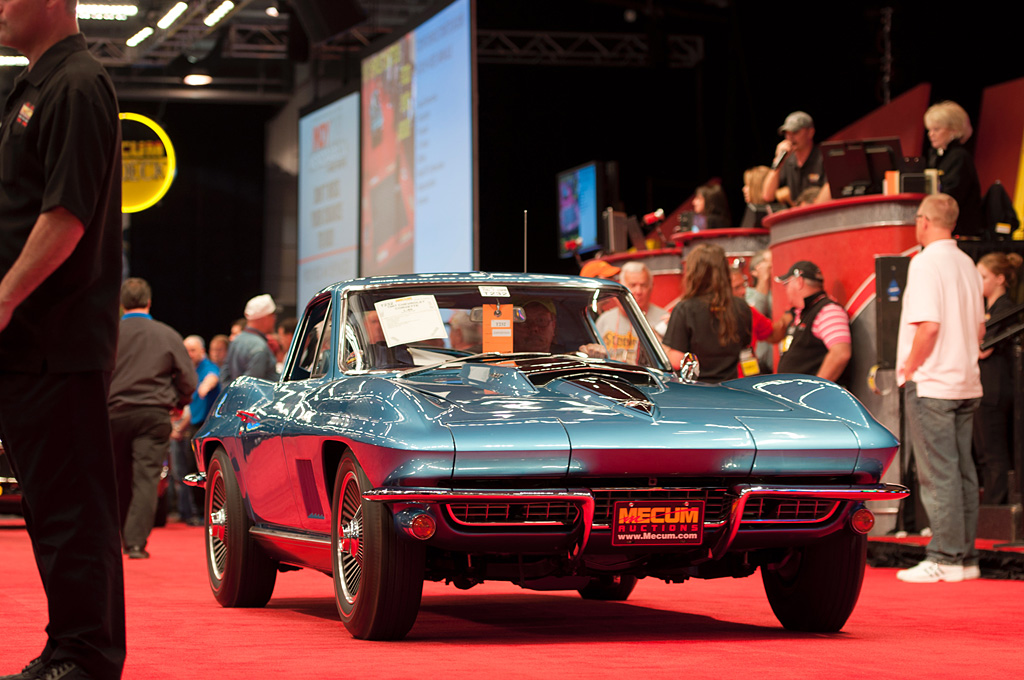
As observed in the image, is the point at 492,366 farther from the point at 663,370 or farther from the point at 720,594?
the point at 720,594

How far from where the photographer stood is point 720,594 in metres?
6.83

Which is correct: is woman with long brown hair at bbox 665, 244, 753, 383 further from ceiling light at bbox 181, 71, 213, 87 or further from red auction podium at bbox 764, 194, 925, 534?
ceiling light at bbox 181, 71, 213, 87

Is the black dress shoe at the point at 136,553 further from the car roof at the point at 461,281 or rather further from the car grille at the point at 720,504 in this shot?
the car grille at the point at 720,504

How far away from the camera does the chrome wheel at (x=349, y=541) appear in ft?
15.7

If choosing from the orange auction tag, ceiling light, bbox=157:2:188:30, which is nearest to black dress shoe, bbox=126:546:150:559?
the orange auction tag

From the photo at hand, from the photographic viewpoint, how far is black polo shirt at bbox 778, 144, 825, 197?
11.2 m

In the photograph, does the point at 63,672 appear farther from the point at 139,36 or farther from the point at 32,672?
the point at 139,36

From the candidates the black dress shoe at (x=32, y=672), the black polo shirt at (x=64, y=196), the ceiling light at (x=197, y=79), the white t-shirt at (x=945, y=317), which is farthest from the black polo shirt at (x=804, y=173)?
the ceiling light at (x=197, y=79)

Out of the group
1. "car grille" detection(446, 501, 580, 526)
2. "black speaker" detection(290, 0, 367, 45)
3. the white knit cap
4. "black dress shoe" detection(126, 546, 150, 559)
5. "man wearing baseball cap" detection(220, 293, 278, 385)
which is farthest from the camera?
"black speaker" detection(290, 0, 367, 45)

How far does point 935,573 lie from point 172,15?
49.1ft

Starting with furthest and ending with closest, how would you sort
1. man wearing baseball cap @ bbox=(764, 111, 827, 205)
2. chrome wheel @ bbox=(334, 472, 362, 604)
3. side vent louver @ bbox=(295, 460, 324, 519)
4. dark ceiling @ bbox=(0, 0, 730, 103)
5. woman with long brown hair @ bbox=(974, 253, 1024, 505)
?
dark ceiling @ bbox=(0, 0, 730, 103) < man wearing baseball cap @ bbox=(764, 111, 827, 205) < woman with long brown hair @ bbox=(974, 253, 1024, 505) < side vent louver @ bbox=(295, 460, 324, 519) < chrome wheel @ bbox=(334, 472, 362, 604)

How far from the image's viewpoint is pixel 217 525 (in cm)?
654

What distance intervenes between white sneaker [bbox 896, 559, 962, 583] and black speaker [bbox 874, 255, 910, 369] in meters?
1.79

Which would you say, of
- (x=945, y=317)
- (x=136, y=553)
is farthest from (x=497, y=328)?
(x=136, y=553)
